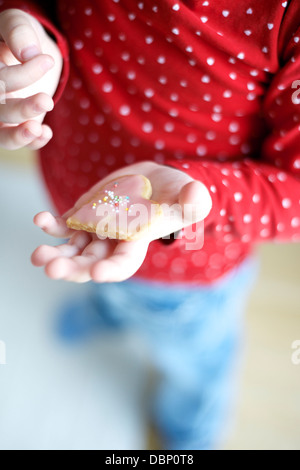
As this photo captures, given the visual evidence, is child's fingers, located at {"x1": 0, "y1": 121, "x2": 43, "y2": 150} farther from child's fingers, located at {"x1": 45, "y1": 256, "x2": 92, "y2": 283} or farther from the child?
child's fingers, located at {"x1": 45, "y1": 256, "x2": 92, "y2": 283}

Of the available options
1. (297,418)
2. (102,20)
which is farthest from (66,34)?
(297,418)

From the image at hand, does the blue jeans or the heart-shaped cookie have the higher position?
the heart-shaped cookie

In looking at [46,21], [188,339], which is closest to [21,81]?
[46,21]

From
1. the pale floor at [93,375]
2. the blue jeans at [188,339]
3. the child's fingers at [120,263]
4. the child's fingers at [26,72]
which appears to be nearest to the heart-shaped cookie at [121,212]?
the child's fingers at [120,263]

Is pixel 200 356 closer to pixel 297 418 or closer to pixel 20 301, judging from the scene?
pixel 297 418

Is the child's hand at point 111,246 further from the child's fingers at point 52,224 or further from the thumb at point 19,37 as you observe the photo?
the thumb at point 19,37

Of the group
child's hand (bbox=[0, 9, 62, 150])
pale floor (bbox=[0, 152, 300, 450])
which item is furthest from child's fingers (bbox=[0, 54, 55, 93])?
pale floor (bbox=[0, 152, 300, 450])
